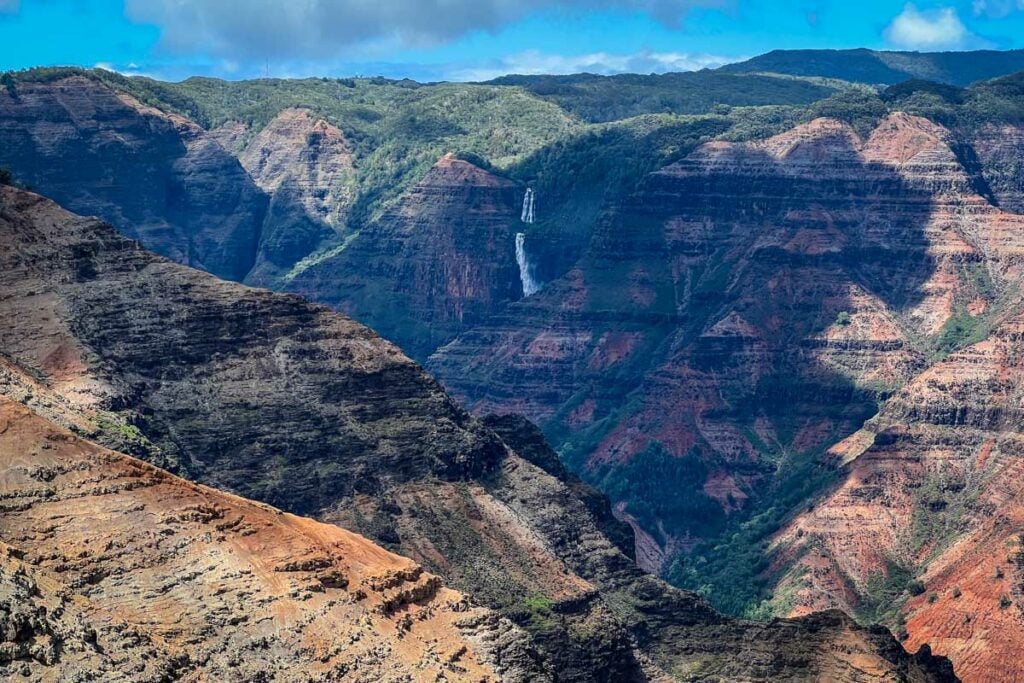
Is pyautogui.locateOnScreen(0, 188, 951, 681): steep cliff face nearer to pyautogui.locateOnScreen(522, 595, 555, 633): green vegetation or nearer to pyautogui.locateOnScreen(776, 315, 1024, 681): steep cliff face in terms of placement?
pyautogui.locateOnScreen(522, 595, 555, 633): green vegetation

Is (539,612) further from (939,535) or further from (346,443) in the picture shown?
(939,535)

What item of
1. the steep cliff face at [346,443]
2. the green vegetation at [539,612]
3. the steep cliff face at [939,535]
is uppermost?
A: the steep cliff face at [346,443]

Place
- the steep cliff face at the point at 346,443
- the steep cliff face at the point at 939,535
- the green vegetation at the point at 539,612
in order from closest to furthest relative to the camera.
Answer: the green vegetation at the point at 539,612
the steep cliff face at the point at 346,443
the steep cliff face at the point at 939,535

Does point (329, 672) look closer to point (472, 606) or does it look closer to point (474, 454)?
point (472, 606)

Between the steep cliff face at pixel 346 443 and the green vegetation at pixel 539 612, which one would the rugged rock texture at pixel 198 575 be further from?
the steep cliff face at pixel 346 443

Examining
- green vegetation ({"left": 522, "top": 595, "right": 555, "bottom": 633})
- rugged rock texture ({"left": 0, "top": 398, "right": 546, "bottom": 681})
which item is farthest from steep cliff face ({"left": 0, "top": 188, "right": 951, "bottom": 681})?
rugged rock texture ({"left": 0, "top": 398, "right": 546, "bottom": 681})

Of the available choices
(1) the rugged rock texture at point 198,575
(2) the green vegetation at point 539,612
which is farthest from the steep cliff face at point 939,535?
(1) the rugged rock texture at point 198,575
